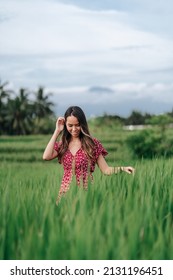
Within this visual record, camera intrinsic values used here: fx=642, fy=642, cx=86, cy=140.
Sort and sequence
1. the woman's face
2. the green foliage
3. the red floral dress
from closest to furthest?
the woman's face → the red floral dress → the green foliage

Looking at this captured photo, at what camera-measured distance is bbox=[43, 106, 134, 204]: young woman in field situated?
277 centimetres

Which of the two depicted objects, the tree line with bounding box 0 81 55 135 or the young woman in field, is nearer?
the young woman in field

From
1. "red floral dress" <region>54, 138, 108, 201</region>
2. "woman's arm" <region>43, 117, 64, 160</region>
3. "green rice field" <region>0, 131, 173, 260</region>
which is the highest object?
"woman's arm" <region>43, 117, 64, 160</region>

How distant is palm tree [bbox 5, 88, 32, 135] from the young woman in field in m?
39.7

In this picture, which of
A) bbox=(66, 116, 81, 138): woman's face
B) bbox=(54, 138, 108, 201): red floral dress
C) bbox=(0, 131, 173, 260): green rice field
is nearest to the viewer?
bbox=(0, 131, 173, 260): green rice field

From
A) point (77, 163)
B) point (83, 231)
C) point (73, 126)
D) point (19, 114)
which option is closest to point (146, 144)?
point (77, 163)

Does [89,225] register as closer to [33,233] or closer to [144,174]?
[33,233]

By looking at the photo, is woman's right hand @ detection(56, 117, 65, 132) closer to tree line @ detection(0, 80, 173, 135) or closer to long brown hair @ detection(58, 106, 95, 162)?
long brown hair @ detection(58, 106, 95, 162)

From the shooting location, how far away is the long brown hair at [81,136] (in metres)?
2.75

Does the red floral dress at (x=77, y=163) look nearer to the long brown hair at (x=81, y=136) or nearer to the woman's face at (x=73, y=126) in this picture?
the long brown hair at (x=81, y=136)

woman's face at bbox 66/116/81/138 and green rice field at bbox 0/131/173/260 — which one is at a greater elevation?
woman's face at bbox 66/116/81/138

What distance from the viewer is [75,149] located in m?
2.89

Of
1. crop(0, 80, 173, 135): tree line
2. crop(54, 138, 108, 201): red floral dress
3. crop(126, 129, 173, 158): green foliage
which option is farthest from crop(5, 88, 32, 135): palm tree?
crop(54, 138, 108, 201): red floral dress
